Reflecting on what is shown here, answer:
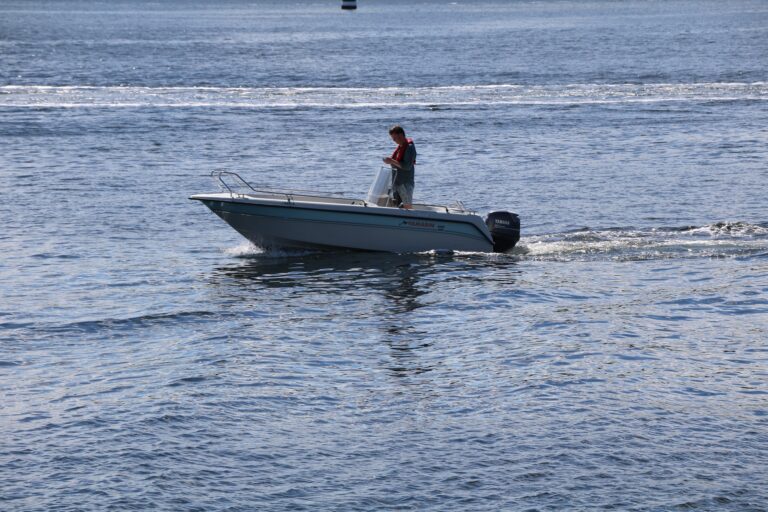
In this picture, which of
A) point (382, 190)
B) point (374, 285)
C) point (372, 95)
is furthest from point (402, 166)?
point (372, 95)

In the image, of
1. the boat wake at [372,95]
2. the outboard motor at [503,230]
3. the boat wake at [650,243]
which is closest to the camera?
the outboard motor at [503,230]

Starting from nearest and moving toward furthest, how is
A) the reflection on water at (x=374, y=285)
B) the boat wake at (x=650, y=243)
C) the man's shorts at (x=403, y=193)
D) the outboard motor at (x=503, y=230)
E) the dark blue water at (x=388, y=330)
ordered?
the dark blue water at (x=388, y=330)
the reflection on water at (x=374, y=285)
the man's shorts at (x=403, y=193)
the outboard motor at (x=503, y=230)
the boat wake at (x=650, y=243)

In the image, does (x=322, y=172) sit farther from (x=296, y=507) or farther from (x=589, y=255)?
(x=296, y=507)

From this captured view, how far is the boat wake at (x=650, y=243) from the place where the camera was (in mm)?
24406

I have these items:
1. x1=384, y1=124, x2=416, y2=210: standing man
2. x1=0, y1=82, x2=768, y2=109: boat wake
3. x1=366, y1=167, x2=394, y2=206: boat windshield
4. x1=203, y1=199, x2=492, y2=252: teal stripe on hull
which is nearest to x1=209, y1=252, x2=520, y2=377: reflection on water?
x1=203, y1=199, x2=492, y2=252: teal stripe on hull

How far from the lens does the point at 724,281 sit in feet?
72.4

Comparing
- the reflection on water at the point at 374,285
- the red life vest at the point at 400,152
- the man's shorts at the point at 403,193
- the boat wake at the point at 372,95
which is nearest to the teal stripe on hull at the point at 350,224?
the man's shorts at the point at 403,193

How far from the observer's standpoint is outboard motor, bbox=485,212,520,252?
24.2 m

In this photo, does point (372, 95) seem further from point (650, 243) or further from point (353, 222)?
point (353, 222)

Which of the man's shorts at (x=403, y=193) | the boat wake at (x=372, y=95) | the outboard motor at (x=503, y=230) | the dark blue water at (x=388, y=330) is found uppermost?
the boat wake at (x=372, y=95)

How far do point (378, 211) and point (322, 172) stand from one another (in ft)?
40.4

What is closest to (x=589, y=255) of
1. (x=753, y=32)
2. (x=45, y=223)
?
(x=45, y=223)

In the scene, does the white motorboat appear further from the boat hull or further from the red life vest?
the red life vest

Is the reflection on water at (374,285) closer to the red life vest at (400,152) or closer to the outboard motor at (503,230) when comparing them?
the outboard motor at (503,230)
